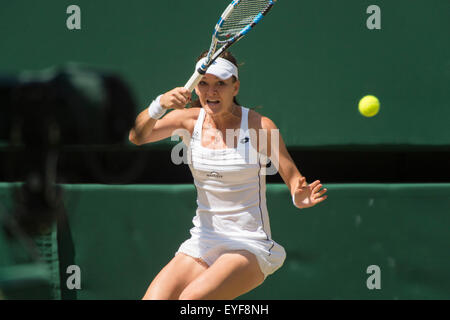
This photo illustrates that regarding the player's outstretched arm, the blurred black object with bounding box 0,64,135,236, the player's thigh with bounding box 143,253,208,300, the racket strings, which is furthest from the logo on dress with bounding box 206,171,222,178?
the blurred black object with bounding box 0,64,135,236

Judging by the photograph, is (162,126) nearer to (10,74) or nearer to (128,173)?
(128,173)

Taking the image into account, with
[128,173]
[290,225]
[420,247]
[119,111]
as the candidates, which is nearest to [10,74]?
[119,111]

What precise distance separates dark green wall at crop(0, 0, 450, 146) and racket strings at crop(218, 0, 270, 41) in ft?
2.51

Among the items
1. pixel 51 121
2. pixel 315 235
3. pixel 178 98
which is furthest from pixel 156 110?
pixel 315 235

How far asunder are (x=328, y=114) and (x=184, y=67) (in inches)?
34.1

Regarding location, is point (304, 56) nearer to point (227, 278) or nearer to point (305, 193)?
point (305, 193)

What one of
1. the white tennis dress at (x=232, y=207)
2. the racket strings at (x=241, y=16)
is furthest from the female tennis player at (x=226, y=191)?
the racket strings at (x=241, y=16)

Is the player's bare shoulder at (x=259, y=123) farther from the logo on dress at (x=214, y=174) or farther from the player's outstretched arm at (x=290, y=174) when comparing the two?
the logo on dress at (x=214, y=174)

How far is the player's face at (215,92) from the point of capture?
8.36 feet

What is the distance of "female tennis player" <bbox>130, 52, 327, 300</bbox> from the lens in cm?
246

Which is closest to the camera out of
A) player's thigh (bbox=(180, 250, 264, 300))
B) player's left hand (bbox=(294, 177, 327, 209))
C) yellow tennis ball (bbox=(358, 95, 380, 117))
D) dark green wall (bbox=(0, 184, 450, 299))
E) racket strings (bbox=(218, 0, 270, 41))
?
player's thigh (bbox=(180, 250, 264, 300))

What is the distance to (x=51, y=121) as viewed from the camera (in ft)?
11.3

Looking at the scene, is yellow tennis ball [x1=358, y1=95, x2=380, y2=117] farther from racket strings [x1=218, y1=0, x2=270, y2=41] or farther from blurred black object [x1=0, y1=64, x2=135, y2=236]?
blurred black object [x1=0, y1=64, x2=135, y2=236]
